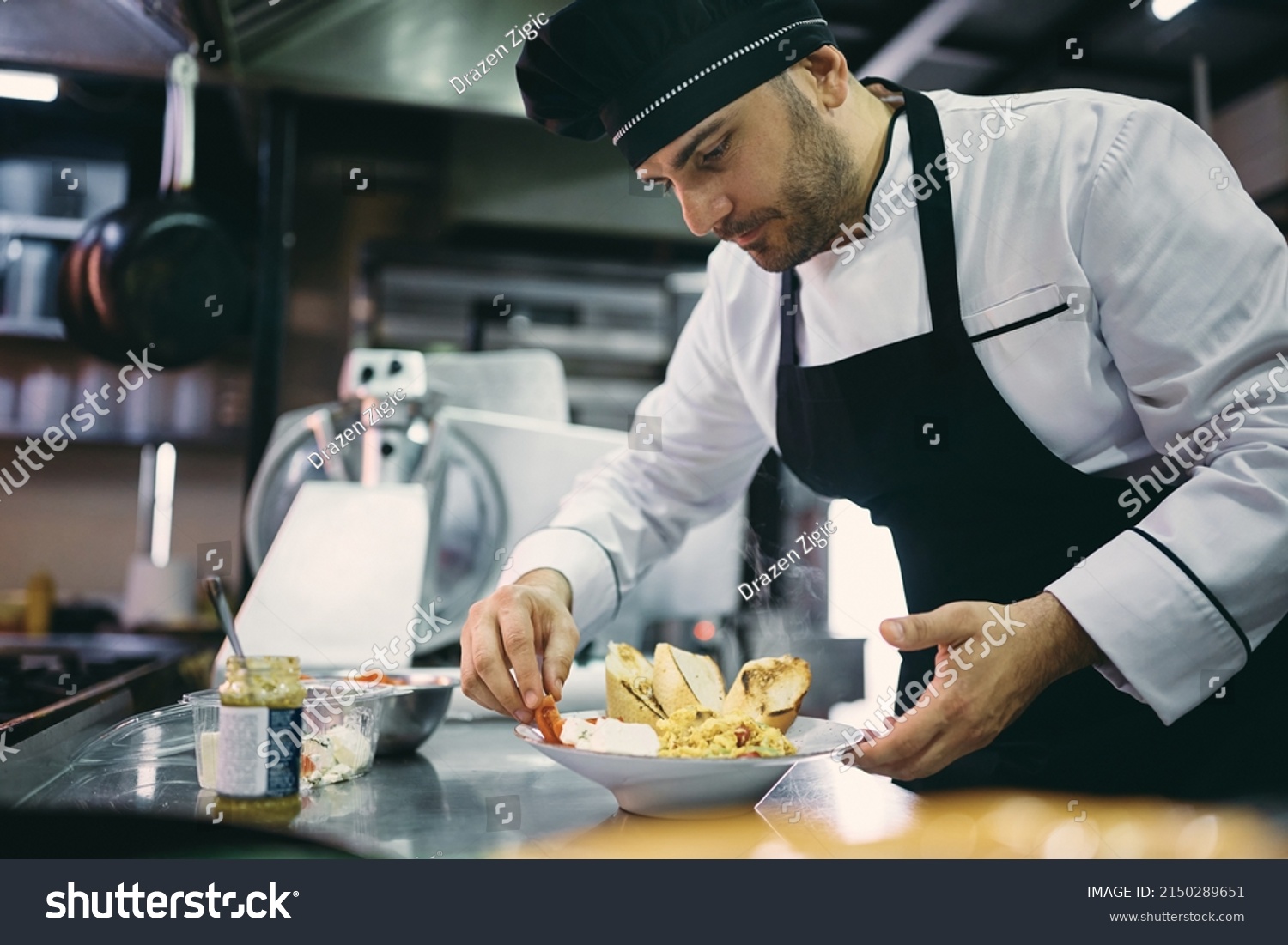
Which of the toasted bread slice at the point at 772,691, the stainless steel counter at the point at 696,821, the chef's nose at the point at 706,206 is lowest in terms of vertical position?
the stainless steel counter at the point at 696,821

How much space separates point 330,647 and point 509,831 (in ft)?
1.93

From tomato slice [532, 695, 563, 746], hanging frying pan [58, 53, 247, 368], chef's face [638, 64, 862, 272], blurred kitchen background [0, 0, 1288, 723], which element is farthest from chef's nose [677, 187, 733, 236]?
hanging frying pan [58, 53, 247, 368]

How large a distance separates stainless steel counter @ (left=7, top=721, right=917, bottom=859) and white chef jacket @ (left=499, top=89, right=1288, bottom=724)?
24cm

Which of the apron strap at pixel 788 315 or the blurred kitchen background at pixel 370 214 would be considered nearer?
the apron strap at pixel 788 315

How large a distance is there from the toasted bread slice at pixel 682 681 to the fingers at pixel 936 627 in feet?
0.69

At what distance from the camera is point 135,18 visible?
6.22ft

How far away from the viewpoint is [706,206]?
38.4 inches

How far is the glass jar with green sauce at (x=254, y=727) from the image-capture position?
725 millimetres

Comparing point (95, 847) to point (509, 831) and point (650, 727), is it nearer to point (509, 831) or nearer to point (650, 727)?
point (509, 831)

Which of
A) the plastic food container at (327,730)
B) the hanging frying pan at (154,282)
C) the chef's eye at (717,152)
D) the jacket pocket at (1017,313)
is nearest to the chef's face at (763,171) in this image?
the chef's eye at (717,152)

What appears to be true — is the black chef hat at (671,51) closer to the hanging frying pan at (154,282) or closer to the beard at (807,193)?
the beard at (807,193)

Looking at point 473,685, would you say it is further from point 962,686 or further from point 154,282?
point 154,282
